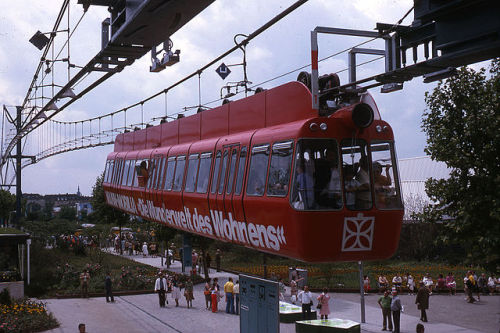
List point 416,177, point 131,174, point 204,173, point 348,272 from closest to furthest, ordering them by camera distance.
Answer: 1. point 204,173
2. point 131,174
3. point 348,272
4. point 416,177

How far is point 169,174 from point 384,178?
8.14 meters

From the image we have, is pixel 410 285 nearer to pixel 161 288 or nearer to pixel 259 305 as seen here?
pixel 161 288

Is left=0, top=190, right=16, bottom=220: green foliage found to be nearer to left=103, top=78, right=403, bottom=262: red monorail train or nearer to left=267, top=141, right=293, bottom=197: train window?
left=103, top=78, right=403, bottom=262: red monorail train

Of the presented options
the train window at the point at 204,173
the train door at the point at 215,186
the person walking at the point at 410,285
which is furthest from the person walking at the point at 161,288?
the train door at the point at 215,186

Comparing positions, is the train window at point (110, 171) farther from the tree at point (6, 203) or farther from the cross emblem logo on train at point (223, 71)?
the tree at point (6, 203)

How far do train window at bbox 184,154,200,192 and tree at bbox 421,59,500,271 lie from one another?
7369 mm

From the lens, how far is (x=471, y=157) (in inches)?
624

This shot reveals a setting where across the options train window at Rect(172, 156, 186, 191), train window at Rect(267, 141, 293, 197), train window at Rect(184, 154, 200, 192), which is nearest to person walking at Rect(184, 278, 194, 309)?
train window at Rect(172, 156, 186, 191)

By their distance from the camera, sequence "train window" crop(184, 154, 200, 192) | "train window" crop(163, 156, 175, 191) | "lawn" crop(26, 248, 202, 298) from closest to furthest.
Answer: "train window" crop(184, 154, 200, 192)
"train window" crop(163, 156, 175, 191)
"lawn" crop(26, 248, 202, 298)

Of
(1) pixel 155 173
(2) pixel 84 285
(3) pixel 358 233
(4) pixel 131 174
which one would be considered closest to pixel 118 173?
(4) pixel 131 174

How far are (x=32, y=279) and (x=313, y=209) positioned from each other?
2797 cm

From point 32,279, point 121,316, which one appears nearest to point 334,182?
point 121,316

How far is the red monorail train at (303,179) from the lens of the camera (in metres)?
8.83

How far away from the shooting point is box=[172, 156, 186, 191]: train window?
1492 cm
